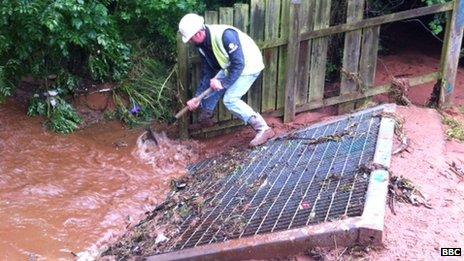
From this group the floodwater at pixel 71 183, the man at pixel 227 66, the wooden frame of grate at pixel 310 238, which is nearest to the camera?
the wooden frame of grate at pixel 310 238

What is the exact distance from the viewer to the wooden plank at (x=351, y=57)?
582 cm

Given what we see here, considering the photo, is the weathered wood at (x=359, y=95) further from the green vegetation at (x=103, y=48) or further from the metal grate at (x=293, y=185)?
the green vegetation at (x=103, y=48)

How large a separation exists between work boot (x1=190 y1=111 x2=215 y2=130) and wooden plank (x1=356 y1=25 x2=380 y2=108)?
69.1 inches

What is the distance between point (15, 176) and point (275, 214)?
3.02 m

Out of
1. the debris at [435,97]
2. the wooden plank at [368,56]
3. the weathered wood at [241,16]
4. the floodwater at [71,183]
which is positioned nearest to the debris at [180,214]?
the floodwater at [71,183]

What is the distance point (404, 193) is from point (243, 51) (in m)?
2.53

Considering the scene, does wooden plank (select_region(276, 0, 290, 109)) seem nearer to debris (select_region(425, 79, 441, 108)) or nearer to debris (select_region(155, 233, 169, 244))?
debris (select_region(425, 79, 441, 108))

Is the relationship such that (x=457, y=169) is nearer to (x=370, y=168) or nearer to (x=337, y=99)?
(x=370, y=168)

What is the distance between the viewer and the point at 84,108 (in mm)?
7016

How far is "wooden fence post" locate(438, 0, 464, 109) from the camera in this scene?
5738 mm

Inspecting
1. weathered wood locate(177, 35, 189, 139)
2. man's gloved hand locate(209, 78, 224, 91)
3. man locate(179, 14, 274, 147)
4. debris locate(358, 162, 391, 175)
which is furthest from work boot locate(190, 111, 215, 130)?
debris locate(358, 162, 391, 175)

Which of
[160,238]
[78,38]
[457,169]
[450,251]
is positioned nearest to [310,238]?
[450,251]

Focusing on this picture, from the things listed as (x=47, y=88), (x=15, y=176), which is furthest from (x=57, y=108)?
(x=15, y=176)

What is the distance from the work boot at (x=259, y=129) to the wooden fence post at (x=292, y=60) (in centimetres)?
45
